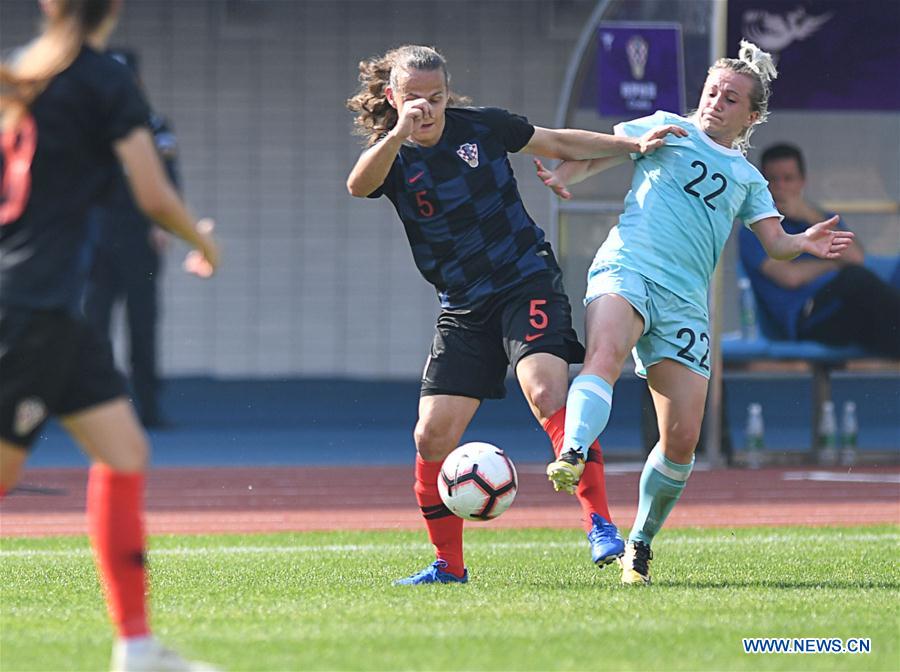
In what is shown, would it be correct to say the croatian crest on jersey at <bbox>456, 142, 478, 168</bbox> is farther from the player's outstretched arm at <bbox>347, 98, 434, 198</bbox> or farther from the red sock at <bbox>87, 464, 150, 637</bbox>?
the red sock at <bbox>87, 464, 150, 637</bbox>

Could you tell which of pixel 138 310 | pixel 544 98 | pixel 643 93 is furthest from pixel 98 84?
pixel 544 98

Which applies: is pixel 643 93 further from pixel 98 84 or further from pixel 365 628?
pixel 98 84

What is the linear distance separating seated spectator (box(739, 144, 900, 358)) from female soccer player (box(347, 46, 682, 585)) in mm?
6872

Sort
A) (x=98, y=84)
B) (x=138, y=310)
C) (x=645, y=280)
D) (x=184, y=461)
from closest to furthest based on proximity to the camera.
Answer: (x=98, y=84) → (x=645, y=280) → (x=184, y=461) → (x=138, y=310)

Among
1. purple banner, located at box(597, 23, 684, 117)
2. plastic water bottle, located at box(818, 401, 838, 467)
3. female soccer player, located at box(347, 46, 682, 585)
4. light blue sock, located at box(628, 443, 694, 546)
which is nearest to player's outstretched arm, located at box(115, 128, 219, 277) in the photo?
female soccer player, located at box(347, 46, 682, 585)

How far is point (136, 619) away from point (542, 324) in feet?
8.17

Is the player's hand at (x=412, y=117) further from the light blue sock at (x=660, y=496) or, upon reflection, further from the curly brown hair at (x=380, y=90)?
the light blue sock at (x=660, y=496)

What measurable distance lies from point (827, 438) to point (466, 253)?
24.5 feet

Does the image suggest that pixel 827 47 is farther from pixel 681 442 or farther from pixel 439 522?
pixel 439 522

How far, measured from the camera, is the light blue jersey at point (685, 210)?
624 cm

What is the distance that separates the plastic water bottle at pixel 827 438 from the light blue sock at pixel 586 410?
7.56m

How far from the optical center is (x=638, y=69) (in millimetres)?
12258

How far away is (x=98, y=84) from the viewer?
406 cm

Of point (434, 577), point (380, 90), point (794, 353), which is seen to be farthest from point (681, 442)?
point (794, 353)
